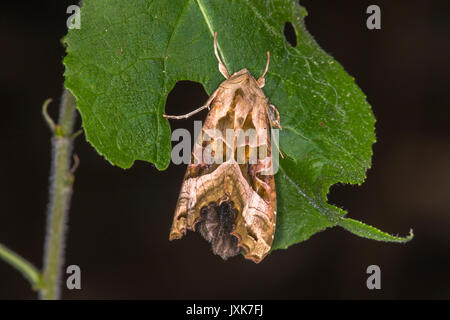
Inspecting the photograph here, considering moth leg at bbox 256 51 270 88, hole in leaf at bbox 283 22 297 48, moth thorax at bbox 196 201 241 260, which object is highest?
hole in leaf at bbox 283 22 297 48

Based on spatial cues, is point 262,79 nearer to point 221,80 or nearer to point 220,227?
point 221,80

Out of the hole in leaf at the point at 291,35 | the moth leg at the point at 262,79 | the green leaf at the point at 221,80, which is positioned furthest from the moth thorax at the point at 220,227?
the hole in leaf at the point at 291,35

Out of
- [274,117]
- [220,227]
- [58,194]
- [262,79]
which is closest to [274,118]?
[274,117]

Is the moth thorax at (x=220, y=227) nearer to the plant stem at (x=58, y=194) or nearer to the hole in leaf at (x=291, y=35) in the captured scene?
the plant stem at (x=58, y=194)

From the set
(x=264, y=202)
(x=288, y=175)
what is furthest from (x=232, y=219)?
(x=288, y=175)

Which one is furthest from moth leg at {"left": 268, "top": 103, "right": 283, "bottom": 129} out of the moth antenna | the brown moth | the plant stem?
the plant stem

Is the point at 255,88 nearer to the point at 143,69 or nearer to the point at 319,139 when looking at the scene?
the point at 319,139

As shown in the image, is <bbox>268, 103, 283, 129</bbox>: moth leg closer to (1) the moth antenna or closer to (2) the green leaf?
(2) the green leaf
